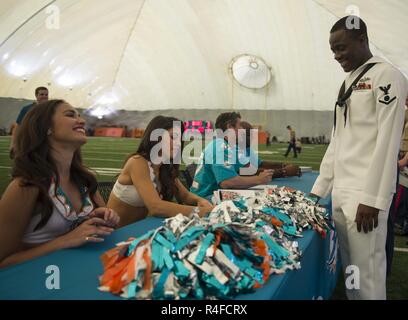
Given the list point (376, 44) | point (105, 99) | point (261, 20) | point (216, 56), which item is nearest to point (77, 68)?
point (105, 99)

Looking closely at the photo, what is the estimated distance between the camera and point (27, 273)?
1319 mm

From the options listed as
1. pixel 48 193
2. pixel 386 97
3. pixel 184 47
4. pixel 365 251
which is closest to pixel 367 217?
pixel 365 251

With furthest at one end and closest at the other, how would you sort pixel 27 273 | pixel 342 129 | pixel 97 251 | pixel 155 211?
pixel 155 211
pixel 342 129
pixel 97 251
pixel 27 273

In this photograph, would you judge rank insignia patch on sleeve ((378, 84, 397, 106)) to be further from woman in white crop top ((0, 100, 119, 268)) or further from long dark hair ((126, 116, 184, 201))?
long dark hair ((126, 116, 184, 201))

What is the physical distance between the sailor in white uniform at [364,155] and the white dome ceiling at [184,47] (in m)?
15.8

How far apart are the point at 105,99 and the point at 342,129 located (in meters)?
32.9

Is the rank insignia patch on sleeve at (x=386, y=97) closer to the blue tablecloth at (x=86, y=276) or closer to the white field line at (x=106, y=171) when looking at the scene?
the blue tablecloth at (x=86, y=276)

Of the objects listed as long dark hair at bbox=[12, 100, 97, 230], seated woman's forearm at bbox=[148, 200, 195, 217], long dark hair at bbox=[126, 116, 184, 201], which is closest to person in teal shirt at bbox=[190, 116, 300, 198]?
long dark hair at bbox=[126, 116, 184, 201]

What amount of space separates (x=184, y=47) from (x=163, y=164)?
24411 millimetres

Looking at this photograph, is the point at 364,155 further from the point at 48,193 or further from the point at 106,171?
the point at 106,171

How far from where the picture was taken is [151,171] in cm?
264

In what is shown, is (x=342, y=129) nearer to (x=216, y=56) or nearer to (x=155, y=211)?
(x=155, y=211)

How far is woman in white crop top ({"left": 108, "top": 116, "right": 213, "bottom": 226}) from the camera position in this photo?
2600mm

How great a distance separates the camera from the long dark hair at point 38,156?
5.65 ft
